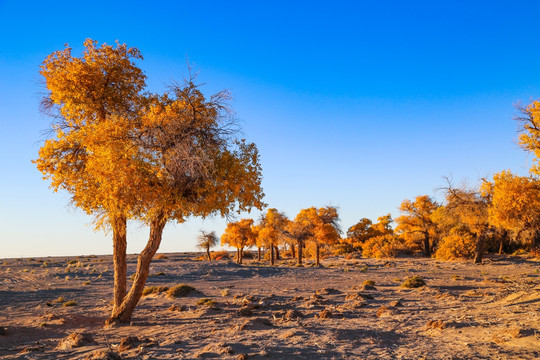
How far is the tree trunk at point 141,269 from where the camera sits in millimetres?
14039

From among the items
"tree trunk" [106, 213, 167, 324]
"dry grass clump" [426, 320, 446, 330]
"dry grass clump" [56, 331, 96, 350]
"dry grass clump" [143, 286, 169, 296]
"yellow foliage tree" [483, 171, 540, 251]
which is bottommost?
"dry grass clump" [143, 286, 169, 296]

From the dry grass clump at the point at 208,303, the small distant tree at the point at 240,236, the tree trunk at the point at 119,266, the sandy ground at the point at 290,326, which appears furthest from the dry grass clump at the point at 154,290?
the small distant tree at the point at 240,236

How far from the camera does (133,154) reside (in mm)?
12258

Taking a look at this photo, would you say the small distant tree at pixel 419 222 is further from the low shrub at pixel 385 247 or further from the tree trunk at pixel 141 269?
the tree trunk at pixel 141 269

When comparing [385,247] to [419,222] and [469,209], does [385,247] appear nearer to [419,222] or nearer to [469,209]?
[419,222]

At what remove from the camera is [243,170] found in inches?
540

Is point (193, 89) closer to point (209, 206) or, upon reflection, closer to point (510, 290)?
point (209, 206)

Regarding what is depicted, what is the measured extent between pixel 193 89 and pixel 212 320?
878 centimetres

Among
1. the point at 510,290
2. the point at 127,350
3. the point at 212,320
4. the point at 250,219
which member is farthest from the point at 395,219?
the point at 127,350

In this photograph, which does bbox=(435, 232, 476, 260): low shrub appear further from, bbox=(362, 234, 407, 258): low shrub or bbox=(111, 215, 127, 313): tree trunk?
bbox=(111, 215, 127, 313): tree trunk

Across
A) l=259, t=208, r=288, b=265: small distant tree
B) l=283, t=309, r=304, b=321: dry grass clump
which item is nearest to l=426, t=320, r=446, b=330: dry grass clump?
l=283, t=309, r=304, b=321: dry grass clump

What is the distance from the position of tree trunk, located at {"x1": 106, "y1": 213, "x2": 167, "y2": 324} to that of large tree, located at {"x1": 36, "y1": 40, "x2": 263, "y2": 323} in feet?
0.13

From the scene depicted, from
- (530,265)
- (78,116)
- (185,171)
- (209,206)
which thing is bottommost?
(530,265)

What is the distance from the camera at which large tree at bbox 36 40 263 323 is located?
1234 centimetres
